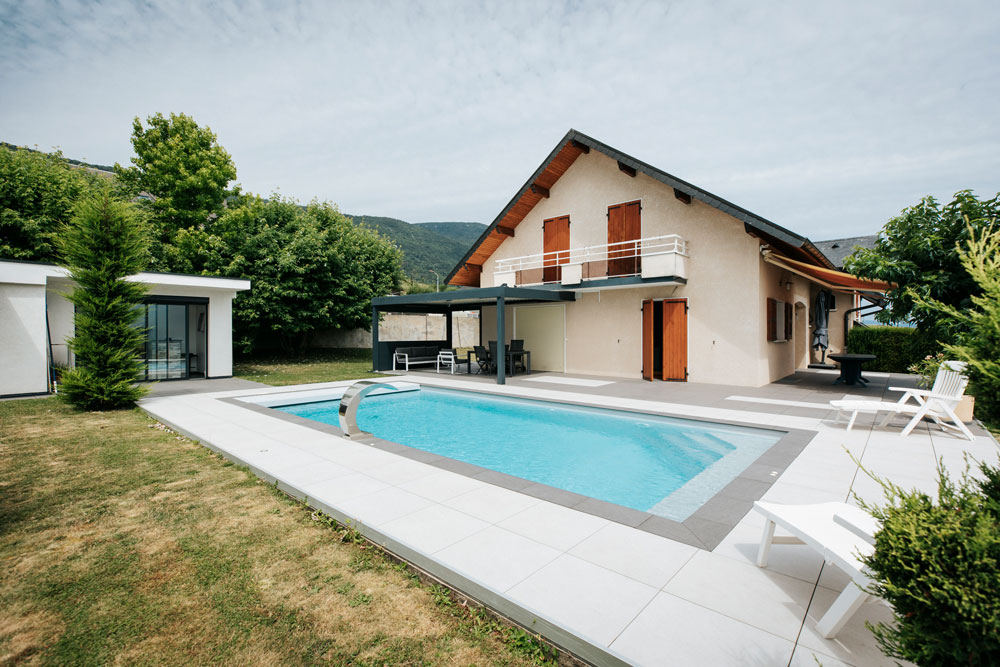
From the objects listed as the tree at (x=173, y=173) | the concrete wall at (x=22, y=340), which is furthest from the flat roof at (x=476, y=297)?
the tree at (x=173, y=173)

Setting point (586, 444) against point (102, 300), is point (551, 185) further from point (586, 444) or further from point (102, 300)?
point (102, 300)

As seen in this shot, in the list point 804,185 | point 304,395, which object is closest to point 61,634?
point 304,395

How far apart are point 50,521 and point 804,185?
106ft

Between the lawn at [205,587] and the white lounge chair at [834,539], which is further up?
the white lounge chair at [834,539]

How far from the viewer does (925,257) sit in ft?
27.1

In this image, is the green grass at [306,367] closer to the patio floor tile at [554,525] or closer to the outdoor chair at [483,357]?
the outdoor chair at [483,357]

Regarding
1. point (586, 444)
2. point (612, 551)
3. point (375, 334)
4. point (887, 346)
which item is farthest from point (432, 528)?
point (887, 346)

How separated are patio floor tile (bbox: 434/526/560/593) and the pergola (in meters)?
8.99

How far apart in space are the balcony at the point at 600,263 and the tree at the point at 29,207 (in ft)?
51.7

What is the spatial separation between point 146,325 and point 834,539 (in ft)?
55.4

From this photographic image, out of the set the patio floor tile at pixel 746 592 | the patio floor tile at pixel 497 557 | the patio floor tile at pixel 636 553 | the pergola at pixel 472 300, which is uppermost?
the pergola at pixel 472 300

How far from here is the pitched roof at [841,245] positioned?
2008 centimetres

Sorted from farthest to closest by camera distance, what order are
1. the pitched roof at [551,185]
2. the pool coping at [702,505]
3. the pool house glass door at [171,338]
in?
1. the pool house glass door at [171,338]
2. the pitched roof at [551,185]
3. the pool coping at [702,505]

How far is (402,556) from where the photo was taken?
325cm
